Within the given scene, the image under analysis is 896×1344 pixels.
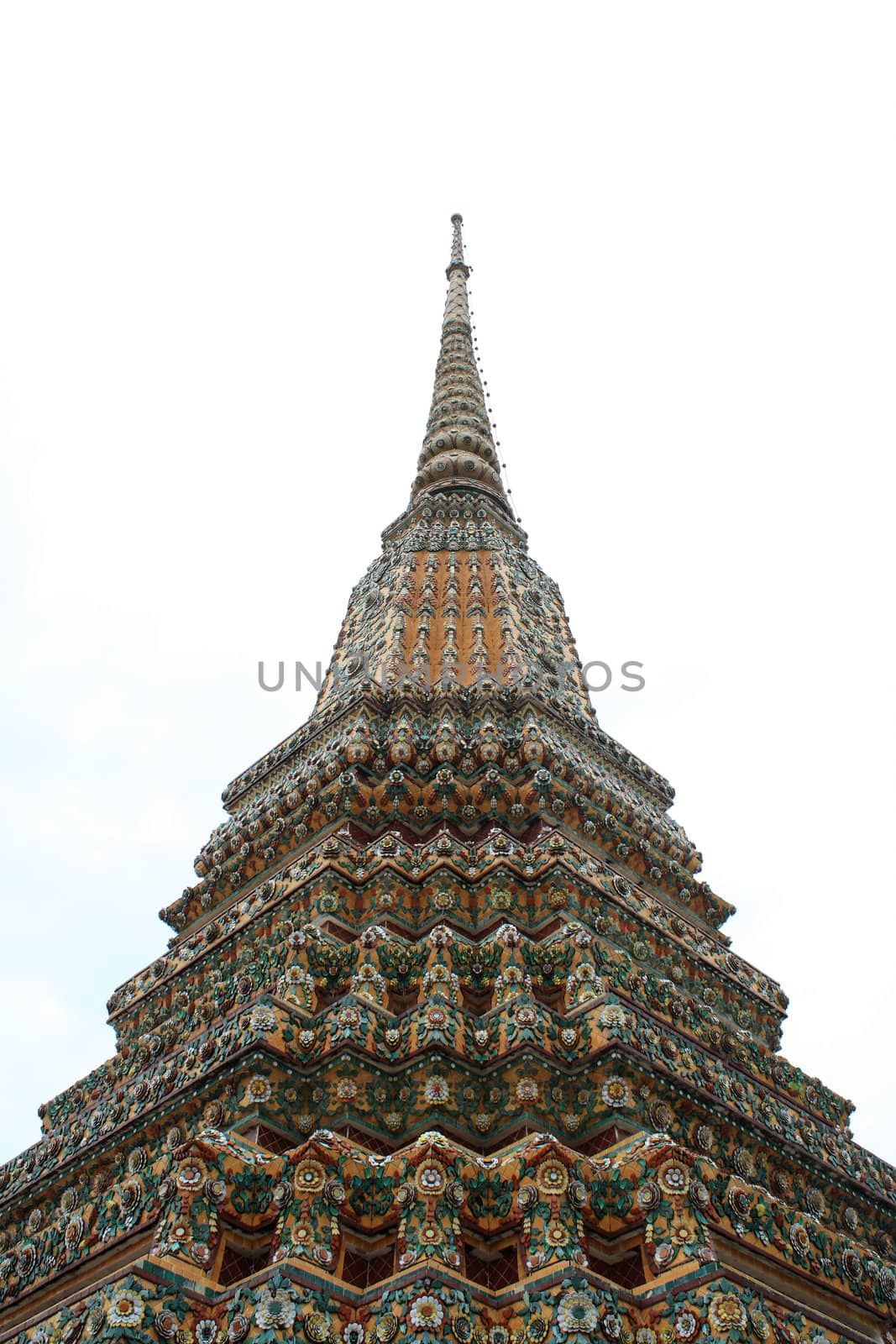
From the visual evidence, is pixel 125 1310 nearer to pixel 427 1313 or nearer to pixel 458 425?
pixel 427 1313

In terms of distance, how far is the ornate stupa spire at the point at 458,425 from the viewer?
2267 centimetres

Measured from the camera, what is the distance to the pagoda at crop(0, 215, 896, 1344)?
634 centimetres

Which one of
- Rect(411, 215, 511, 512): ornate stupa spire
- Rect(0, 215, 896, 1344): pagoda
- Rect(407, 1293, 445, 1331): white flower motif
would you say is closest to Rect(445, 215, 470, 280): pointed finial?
Rect(411, 215, 511, 512): ornate stupa spire

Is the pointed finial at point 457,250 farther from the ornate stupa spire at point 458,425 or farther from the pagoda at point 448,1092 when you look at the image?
the pagoda at point 448,1092

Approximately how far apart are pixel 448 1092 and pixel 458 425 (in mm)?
18011

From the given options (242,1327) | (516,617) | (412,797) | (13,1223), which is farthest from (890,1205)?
(516,617)

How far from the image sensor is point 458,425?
A: 24234 mm

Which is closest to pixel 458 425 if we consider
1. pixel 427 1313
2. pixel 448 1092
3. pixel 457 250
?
pixel 457 250

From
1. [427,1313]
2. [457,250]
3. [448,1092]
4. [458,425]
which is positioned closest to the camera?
[427,1313]

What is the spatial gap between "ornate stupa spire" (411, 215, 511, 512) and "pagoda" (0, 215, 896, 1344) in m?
7.36

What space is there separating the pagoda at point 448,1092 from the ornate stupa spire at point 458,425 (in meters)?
7.36

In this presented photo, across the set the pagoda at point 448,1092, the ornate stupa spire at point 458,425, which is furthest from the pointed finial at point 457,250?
the pagoda at point 448,1092

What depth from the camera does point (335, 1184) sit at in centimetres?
697

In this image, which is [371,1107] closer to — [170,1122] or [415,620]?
[170,1122]
